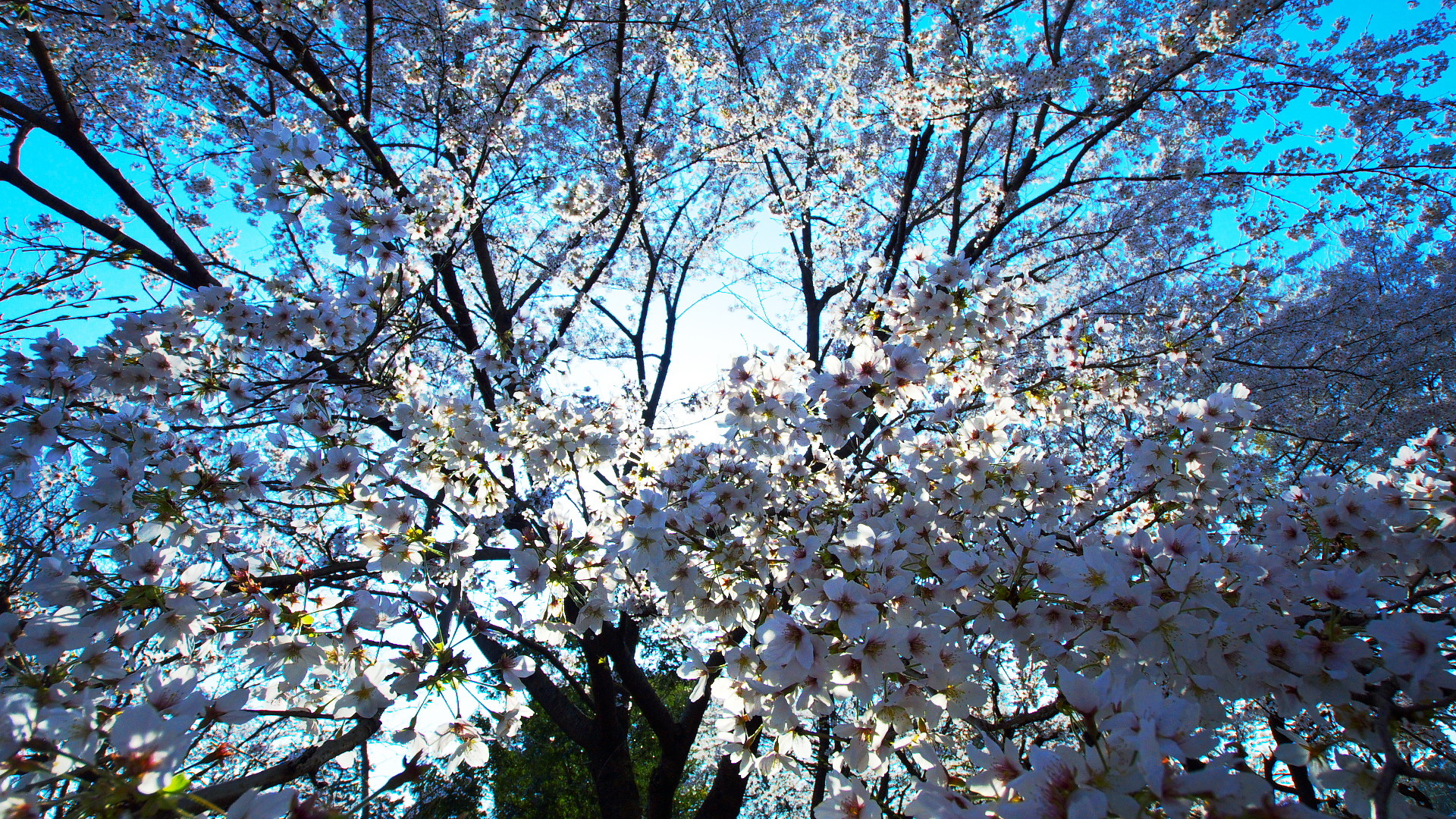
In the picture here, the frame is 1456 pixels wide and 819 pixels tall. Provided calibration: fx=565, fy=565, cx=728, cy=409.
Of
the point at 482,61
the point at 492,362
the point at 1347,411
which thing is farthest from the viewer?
the point at 1347,411

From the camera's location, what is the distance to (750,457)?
11.4 feet

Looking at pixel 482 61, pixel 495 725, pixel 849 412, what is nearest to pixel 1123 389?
pixel 849 412

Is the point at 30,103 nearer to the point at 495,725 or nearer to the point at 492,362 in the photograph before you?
the point at 492,362

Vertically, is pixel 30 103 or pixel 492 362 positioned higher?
pixel 30 103

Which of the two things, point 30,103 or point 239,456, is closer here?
point 239,456

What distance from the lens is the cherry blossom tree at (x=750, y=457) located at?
1.82 metres

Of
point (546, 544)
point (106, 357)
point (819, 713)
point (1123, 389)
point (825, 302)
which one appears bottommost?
point (819, 713)

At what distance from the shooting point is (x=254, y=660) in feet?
7.57

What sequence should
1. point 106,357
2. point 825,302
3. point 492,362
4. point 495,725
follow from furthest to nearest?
point 825,302, point 492,362, point 106,357, point 495,725

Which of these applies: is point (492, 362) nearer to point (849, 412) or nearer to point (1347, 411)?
point (849, 412)

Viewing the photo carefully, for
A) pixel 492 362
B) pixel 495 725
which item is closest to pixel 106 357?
pixel 492 362

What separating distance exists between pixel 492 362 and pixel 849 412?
119 inches

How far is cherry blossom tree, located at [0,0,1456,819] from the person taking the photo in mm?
1817

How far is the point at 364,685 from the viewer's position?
2281 mm
